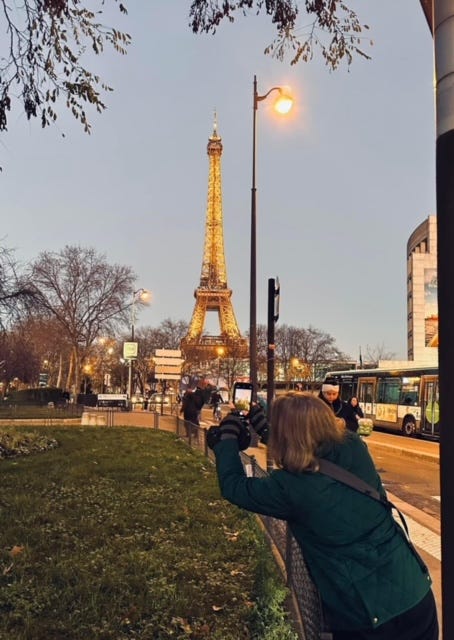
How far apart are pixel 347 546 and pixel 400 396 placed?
24.7 metres

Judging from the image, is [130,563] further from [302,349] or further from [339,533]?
[302,349]

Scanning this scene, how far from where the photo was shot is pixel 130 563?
17.1 feet

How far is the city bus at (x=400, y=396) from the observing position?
23.6 meters

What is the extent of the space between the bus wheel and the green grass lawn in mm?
17158

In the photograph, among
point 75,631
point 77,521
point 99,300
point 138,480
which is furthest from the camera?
point 99,300

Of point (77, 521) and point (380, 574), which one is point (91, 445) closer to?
point (77, 521)

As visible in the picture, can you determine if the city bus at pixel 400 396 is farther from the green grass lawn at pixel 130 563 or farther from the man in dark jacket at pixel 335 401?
the green grass lawn at pixel 130 563

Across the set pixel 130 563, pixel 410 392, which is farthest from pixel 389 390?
pixel 130 563

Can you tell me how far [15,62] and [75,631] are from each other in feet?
16.1

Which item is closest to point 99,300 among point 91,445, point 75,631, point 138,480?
point 91,445

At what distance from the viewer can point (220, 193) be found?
8444 centimetres

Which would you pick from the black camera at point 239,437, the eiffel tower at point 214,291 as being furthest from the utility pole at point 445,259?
the eiffel tower at point 214,291

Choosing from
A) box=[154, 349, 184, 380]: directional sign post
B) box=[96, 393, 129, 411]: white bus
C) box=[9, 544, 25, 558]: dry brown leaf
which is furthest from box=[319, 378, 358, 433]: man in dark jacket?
box=[96, 393, 129, 411]: white bus

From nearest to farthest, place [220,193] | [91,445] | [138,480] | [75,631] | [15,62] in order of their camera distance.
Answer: [75,631]
[15,62]
[138,480]
[91,445]
[220,193]
